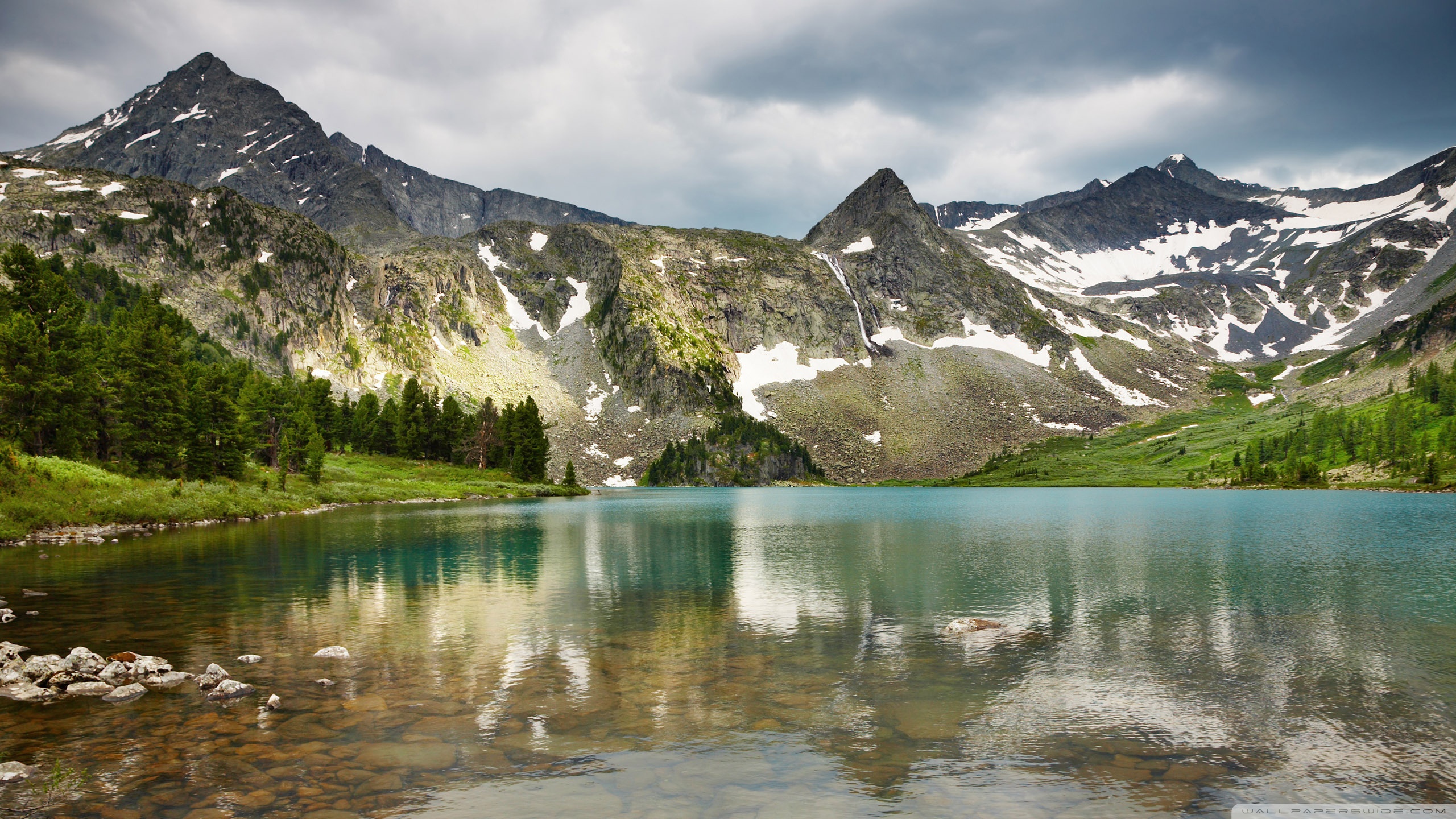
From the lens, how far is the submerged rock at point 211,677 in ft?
66.2

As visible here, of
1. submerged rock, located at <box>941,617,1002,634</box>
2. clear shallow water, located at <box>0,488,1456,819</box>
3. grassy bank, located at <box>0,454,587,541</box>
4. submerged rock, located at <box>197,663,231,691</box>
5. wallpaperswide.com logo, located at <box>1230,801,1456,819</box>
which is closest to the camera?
wallpaperswide.com logo, located at <box>1230,801,1456,819</box>

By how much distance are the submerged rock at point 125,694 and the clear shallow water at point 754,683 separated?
1.07ft

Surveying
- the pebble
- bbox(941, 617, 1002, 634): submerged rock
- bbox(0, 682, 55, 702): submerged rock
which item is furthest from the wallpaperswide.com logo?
bbox(0, 682, 55, 702): submerged rock

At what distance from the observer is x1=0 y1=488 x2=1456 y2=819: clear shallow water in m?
14.2

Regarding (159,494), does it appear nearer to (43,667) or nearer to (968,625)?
(43,667)

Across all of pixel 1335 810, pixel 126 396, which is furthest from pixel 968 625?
pixel 126 396

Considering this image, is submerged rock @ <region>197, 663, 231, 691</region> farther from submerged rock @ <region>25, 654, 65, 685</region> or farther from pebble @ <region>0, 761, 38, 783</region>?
pebble @ <region>0, 761, 38, 783</region>

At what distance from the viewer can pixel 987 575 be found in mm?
42094

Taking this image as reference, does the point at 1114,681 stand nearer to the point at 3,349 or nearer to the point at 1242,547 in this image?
the point at 1242,547

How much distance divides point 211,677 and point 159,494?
188 feet

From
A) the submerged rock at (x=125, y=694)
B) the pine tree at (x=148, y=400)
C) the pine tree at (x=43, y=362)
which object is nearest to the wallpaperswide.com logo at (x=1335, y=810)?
the submerged rock at (x=125, y=694)

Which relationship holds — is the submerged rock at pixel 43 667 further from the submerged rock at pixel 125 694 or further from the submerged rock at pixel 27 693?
the submerged rock at pixel 125 694

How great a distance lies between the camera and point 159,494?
6525 cm

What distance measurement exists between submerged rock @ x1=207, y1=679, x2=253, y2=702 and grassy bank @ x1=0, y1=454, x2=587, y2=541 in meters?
43.6
